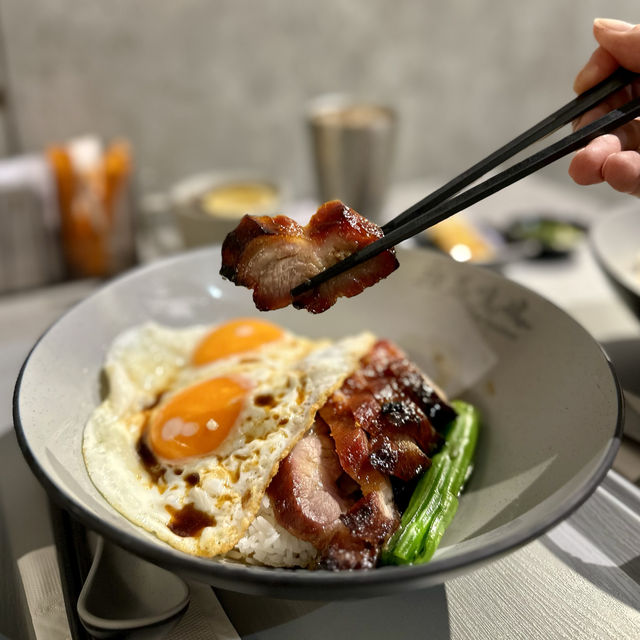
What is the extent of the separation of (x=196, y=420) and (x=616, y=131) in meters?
1.24

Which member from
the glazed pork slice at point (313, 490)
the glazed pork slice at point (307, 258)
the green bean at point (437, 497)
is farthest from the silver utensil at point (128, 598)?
the glazed pork slice at point (307, 258)

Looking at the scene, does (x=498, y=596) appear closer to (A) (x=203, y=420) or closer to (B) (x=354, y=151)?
(A) (x=203, y=420)

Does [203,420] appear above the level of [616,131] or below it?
below

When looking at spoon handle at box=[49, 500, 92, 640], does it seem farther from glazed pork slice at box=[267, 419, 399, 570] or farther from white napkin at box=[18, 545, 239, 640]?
glazed pork slice at box=[267, 419, 399, 570]

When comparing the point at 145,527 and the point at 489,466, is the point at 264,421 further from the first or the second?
the point at 489,466

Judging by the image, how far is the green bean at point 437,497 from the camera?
4.02 ft

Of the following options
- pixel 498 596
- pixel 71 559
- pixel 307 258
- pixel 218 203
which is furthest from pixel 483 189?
pixel 218 203

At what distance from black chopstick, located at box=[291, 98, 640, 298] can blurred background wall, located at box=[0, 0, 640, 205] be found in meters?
2.40

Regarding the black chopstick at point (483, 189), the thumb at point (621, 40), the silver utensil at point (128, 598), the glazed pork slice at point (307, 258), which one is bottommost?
the silver utensil at point (128, 598)

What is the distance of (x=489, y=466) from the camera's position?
4.91 feet

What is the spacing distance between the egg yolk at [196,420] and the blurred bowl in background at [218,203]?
1.15 m

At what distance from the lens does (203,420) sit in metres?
1.48

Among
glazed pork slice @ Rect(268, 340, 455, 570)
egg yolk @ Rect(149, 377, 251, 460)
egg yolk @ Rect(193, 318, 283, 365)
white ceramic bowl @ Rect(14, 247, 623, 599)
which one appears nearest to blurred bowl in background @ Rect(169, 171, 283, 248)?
white ceramic bowl @ Rect(14, 247, 623, 599)

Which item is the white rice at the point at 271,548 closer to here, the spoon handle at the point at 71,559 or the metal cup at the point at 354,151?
the spoon handle at the point at 71,559
